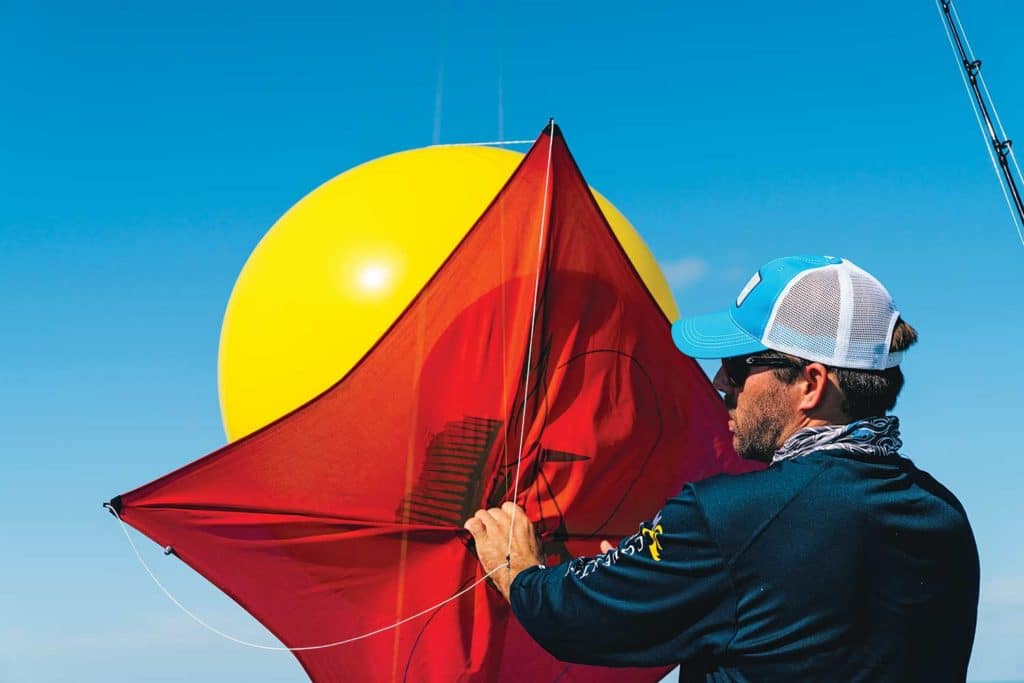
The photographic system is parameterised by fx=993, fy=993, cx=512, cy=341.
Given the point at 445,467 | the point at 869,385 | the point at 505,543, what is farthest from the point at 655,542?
the point at 445,467

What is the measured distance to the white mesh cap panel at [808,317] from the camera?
1.87 m

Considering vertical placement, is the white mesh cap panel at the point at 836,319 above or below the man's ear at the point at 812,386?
above

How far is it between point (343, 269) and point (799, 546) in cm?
312

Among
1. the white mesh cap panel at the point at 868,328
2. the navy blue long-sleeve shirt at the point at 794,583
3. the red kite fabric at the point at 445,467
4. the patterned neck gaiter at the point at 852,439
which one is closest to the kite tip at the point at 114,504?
the red kite fabric at the point at 445,467

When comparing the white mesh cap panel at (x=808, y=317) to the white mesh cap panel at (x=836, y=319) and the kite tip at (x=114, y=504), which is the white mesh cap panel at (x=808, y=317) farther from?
the kite tip at (x=114, y=504)

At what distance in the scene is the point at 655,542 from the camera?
1777mm

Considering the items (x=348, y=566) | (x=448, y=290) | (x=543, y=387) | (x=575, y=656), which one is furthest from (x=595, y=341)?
(x=575, y=656)

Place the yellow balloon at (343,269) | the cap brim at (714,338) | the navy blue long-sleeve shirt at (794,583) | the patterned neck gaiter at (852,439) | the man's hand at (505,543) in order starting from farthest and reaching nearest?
the yellow balloon at (343,269) < the man's hand at (505,543) < the cap brim at (714,338) < the patterned neck gaiter at (852,439) < the navy blue long-sleeve shirt at (794,583)

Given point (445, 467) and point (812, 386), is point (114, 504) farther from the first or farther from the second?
point (812, 386)

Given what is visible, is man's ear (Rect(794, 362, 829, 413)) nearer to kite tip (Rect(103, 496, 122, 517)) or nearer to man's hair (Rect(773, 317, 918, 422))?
man's hair (Rect(773, 317, 918, 422))

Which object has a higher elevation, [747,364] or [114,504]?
[114,504]

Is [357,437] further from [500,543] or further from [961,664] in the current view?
[961,664]

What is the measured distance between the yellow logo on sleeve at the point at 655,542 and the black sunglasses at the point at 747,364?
39 centimetres

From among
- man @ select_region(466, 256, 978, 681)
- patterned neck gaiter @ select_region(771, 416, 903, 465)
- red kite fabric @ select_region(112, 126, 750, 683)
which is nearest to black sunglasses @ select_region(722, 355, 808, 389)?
man @ select_region(466, 256, 978, 681)
